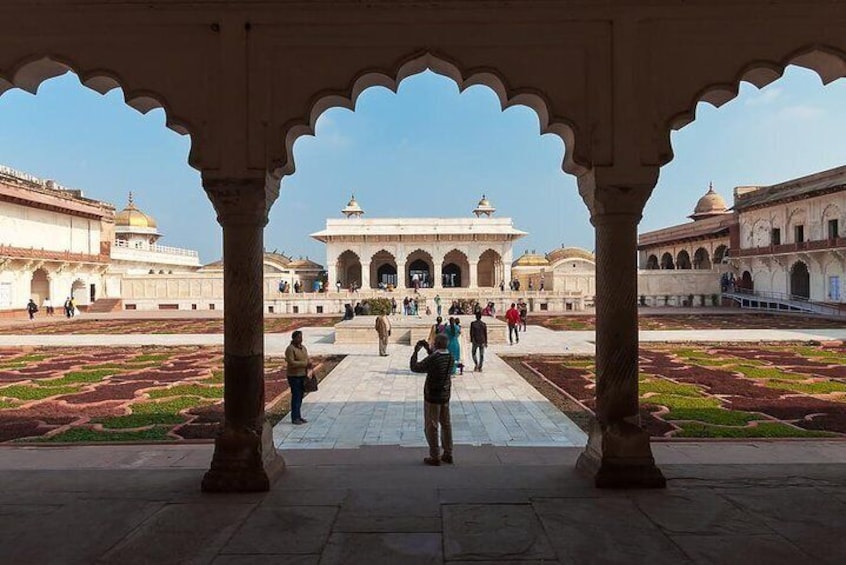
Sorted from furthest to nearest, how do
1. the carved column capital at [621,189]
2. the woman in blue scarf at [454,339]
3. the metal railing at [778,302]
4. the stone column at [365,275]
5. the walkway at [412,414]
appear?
the stone column at [365,275] < the metal railing at [778,302] < the woman in blue scarf at [454,339] < the walkway at [412,414] < the carved column capital at [621,189]

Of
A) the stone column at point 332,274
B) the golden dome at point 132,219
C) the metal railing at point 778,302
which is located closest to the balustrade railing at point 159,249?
the golden dome at point 132,219

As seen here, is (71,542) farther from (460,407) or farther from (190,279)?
(190,279)

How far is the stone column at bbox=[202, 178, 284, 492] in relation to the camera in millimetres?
4104

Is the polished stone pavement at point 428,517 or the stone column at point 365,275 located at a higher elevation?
the stone column at point 365,275

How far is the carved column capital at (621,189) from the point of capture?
4113mm

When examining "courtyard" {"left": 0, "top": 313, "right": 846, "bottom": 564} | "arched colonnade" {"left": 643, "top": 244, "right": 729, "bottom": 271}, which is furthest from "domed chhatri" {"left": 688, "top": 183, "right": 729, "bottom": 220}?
"courtyard" {"left": 0, "top": 313, "right": 846, "bottom": 564}

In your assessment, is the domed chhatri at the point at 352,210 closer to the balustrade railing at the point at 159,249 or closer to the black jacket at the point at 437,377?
the balustrade railing at the point at 159,249

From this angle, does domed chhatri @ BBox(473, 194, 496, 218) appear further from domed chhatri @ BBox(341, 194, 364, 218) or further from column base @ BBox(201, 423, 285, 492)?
column base @ BBox(201, 423, 285, 492)

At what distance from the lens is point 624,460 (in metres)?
4.07

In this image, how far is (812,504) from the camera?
3.66 m

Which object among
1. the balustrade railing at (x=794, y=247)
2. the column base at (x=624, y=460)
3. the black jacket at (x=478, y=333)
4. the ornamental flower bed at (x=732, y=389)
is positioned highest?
the balustrade railing at (x=794, y=247)

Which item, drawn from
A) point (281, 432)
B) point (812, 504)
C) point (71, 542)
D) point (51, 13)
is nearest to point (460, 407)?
point (281, 432)

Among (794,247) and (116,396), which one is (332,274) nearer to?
(794,247)

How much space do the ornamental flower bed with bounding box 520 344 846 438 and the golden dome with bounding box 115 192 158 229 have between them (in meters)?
48.9
